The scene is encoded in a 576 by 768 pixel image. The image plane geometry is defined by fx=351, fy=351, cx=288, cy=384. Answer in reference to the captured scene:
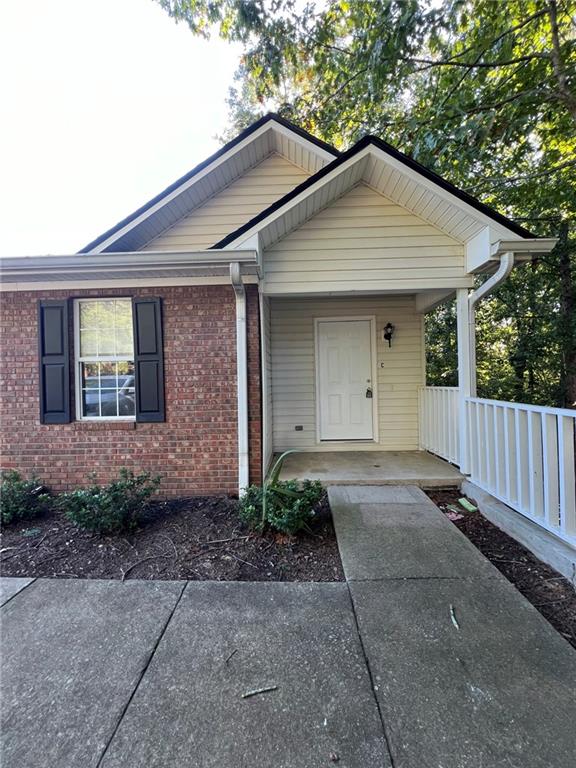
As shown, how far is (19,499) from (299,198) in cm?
462

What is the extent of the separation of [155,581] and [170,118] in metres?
11.0

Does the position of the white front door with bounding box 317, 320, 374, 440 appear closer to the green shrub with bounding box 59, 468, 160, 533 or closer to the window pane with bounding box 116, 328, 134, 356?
the window pane with bounding box 116, 328, 134, 356

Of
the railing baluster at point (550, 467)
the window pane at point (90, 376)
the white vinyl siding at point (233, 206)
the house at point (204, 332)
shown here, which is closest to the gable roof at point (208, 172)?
the white vinyl siding at point (233, 206)

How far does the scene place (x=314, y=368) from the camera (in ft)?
20.0

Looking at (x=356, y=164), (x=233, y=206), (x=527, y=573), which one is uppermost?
(x=233, y=206)

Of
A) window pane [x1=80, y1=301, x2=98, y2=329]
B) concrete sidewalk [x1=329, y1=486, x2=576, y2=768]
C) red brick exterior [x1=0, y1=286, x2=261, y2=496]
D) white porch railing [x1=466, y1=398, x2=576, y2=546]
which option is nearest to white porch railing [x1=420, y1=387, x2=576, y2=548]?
white porch railing [x1=466, y1=398, x2=576, y2=546]

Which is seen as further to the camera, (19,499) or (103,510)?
(19,499)

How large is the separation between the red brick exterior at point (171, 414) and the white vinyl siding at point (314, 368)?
1724 millimetres

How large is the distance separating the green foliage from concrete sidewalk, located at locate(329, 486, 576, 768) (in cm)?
45

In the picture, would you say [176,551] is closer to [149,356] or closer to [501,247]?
[149,356]

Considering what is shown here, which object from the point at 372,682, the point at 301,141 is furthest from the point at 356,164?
the point at 372,682

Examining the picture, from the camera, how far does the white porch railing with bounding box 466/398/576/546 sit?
2713 mm

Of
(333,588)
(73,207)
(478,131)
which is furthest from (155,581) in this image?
(73,207)

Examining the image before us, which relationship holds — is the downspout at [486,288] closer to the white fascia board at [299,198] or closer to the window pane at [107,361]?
the white fascia board at [299,198]
